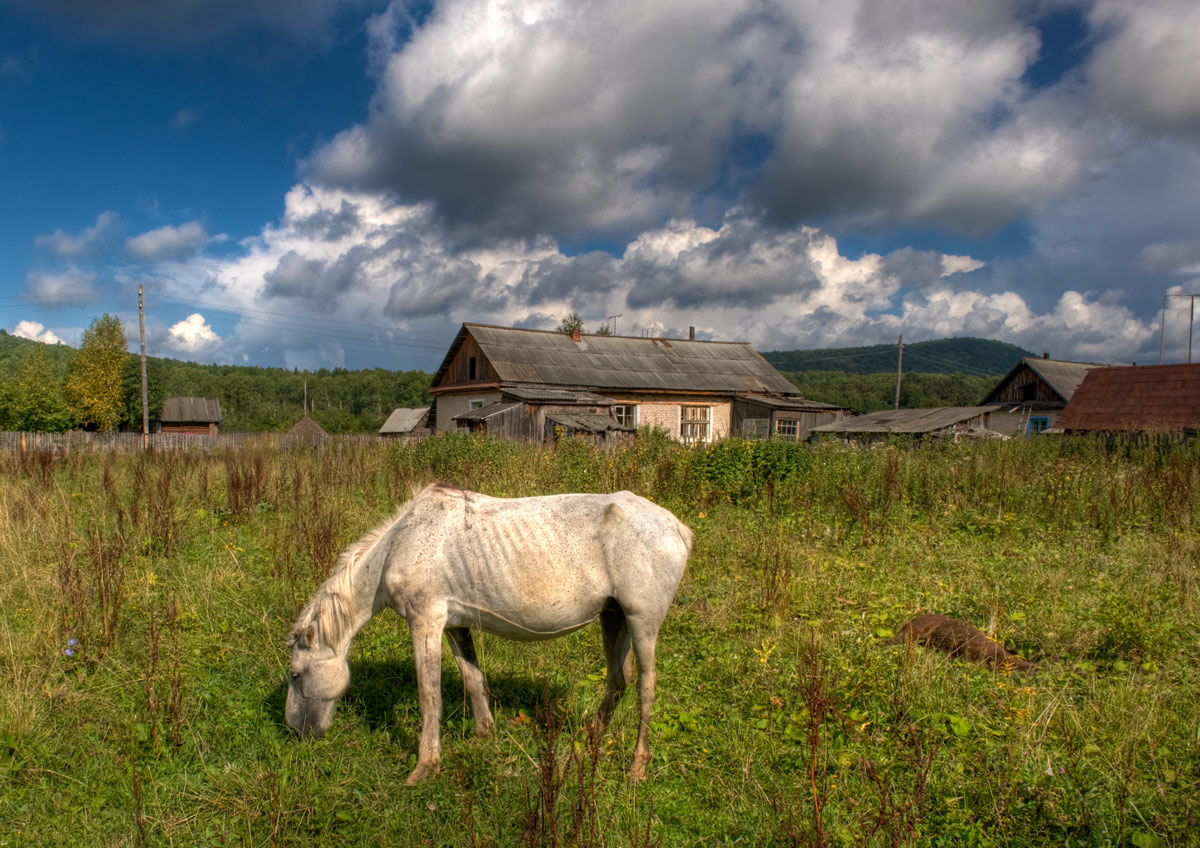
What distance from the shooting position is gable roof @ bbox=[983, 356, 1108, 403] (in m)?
33.5

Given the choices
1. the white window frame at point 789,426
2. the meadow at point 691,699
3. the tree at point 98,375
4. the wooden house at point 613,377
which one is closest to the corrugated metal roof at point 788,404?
the wooden house at point 613,377

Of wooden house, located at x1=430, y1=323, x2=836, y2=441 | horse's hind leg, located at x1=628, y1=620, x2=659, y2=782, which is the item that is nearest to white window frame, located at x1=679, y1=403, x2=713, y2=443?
wooden house, located at x1=430, y1=323, x2=836, y2=441

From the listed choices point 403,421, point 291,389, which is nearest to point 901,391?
point 403,421

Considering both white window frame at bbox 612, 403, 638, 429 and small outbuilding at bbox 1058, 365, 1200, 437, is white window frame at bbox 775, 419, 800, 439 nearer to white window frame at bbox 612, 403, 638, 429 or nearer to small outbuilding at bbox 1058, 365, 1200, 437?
white window frame at bbox 612, 403, 638, 429

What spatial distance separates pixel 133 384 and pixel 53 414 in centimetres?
1472

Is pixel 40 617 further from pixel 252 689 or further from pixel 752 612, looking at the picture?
pixel 752 612

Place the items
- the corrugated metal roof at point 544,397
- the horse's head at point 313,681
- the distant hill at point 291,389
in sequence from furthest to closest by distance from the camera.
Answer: the distant hill at point 291,389, the corrugated metal roof at point 544,397, the horse's head at point 313,681

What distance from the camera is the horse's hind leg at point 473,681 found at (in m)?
3.72

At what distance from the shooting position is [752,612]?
5492 millimetres

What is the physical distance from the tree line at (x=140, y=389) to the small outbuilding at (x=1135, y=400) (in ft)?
92.8

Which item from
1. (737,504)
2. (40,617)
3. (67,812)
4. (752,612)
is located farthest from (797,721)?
(737,504)

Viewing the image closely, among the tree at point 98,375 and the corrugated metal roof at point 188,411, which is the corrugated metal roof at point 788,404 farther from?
the corrugated metal roof at point 188,411

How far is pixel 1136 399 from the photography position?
690 inches

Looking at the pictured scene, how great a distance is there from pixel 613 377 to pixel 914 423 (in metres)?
13.0
